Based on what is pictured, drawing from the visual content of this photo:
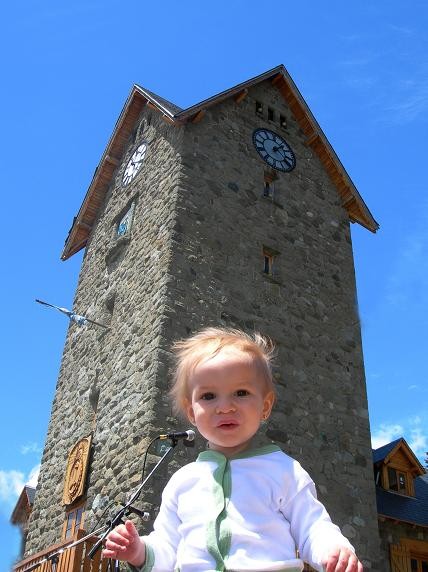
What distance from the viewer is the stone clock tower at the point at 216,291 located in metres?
9.92

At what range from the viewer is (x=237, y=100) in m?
14.1

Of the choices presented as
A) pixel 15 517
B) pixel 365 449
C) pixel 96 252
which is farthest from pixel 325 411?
pixel 15 517

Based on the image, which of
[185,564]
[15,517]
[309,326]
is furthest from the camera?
[15,517]

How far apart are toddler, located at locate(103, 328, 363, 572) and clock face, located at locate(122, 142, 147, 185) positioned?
11.4 metres

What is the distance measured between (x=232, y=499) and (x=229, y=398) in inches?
18.2

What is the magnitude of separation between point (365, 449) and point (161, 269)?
4790mm

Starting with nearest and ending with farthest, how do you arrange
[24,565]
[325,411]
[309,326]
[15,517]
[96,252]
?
1. [24,565]
2. [325,411]
3. [309,326]
4. [96,252]
5. [15,517]

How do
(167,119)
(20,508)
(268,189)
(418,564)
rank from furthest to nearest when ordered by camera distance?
(20,508)
(268,189)
(167,119)
(418,564)

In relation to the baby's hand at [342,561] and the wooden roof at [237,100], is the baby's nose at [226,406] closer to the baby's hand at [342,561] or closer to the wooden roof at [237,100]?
the baby's hand at [342,561]

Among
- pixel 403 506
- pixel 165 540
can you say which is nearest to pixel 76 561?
pixel 165 540

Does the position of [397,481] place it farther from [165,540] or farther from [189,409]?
[165,540]

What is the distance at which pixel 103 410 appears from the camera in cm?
1062

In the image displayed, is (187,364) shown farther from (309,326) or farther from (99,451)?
(309,326)

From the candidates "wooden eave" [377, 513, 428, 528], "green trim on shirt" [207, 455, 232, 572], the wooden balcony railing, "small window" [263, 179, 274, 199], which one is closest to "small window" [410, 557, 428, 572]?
"wooden eave" [377, 513, 428, 528]
